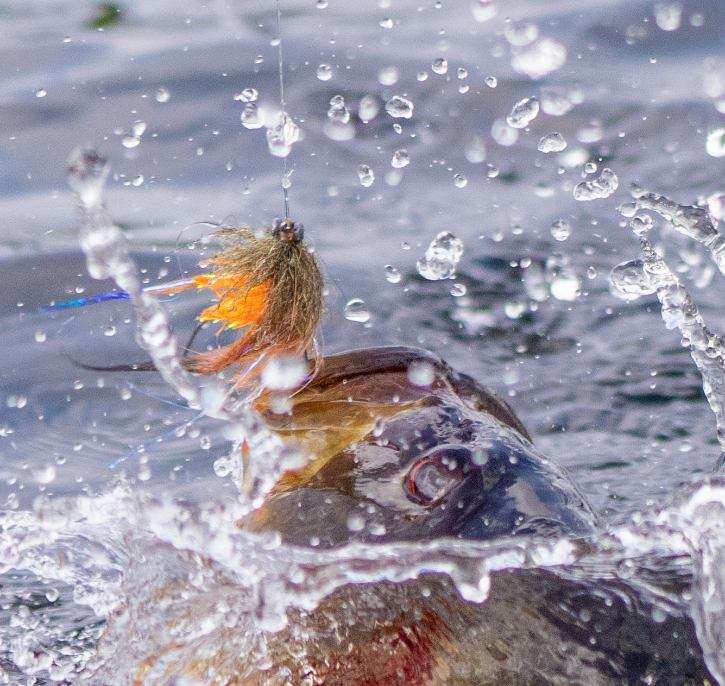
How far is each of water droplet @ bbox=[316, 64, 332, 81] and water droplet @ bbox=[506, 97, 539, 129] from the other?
2.41 ft

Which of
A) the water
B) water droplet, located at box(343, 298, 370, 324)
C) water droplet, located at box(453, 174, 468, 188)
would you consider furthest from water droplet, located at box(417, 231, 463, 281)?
water droplet, located at box(453, 174, 468, 188)

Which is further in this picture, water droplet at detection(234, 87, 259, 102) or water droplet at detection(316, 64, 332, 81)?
water droplet at detection(316, 64, 332, 81)

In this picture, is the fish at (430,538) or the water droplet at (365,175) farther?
the water droplet at (365,175)

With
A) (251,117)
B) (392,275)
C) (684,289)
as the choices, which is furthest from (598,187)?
(251,117)

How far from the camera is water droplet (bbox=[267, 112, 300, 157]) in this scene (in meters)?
4.23

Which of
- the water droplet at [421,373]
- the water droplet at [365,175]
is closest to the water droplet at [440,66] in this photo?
the water droplet at [365,175]

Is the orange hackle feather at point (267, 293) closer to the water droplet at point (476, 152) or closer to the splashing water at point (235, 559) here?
the splashing water at point (235, 559)

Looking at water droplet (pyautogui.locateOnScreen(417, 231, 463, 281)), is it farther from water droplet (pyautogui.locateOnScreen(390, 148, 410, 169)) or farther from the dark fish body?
the dark fish body

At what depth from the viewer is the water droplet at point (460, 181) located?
4.14m

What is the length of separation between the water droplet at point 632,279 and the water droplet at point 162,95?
1952 mm

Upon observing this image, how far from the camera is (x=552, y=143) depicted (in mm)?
4305

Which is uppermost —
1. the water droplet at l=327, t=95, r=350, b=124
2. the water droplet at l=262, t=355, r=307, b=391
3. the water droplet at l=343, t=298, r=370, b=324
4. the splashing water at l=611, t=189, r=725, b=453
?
the water droplet at l=262, t=355, r=307, b=391

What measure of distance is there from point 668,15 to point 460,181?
1263 millimetres

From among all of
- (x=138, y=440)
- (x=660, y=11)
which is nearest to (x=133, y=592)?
(x=138, y=440)
